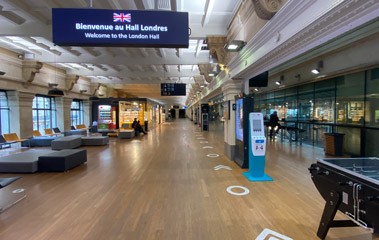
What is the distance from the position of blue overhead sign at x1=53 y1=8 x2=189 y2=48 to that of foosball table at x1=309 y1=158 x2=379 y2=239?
9.84 ft

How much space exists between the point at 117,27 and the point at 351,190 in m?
3.96

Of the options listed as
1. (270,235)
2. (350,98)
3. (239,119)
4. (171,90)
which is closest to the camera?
(270,235)

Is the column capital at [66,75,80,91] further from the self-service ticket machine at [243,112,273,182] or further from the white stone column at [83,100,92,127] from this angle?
the self-service ticket machine at [243,112,273,182]

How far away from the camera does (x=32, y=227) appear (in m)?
A: 2.61

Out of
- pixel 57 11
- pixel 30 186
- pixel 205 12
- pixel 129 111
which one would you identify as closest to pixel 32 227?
pixel 30 186


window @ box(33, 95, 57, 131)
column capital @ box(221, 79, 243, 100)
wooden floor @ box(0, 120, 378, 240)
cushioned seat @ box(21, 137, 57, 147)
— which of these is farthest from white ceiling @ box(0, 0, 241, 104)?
wooden floor @ box(0, 120, 378, 240)

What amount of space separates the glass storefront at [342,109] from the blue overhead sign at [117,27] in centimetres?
652

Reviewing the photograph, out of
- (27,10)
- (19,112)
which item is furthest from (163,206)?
(19,112)

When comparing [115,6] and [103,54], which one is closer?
[115,6]

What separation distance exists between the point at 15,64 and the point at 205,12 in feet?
30.4

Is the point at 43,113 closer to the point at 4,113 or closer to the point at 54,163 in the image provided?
the point at 4,113

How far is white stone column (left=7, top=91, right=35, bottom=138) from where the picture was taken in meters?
8.91

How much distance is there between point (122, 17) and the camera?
3236 millimetres

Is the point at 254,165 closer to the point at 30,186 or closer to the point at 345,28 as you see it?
the point at 345,28
